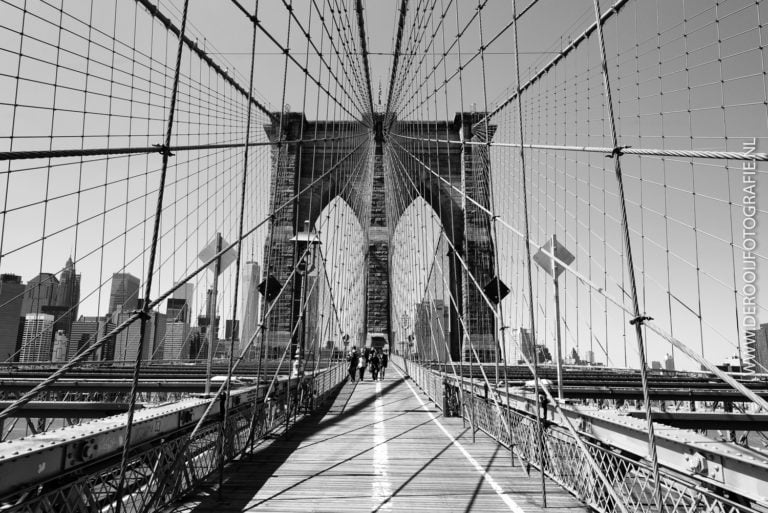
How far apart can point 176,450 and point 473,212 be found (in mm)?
22402

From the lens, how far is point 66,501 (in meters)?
2.11

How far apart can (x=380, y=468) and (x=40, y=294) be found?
651 cm

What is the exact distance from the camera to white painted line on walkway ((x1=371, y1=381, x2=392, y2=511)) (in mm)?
3479

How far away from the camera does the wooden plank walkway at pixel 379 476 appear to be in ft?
10.9

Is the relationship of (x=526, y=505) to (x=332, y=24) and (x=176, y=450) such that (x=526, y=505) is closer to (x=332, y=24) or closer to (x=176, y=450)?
(x=176, y=450)

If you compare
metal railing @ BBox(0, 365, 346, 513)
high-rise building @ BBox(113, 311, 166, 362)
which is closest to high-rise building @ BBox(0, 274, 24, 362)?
high-rise building @ BBox(113, 311, 166, 362)

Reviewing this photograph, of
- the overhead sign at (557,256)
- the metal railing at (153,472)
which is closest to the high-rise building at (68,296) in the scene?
the metal railing at (153,472)

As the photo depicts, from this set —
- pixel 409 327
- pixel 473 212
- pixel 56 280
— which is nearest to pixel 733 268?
pixel 56 280

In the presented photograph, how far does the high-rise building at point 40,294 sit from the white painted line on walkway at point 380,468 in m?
5.08

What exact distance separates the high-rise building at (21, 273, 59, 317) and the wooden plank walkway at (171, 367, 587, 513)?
14.5 ft

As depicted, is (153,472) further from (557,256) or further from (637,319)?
(557,256)

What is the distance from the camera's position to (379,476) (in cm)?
416

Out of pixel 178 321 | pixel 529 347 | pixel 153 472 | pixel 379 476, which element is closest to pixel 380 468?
pixel 379 476

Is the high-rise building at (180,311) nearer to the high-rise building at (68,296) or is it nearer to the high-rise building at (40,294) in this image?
the high-rise building at (68,296)
